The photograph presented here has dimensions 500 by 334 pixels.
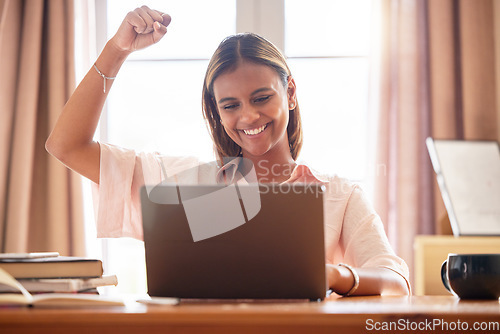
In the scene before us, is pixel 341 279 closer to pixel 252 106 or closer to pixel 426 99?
pixel 252 106

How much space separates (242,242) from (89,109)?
83cm

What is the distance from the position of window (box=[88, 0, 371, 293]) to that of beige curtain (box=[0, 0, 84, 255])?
0.27 metres

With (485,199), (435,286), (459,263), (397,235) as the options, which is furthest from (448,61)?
(459,263)

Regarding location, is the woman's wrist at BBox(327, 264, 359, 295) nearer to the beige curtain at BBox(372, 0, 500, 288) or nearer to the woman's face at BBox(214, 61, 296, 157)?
the woman's face at BBox(214, 61, 296, 157)

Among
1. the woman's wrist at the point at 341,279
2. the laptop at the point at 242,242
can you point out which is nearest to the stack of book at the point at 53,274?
the laptop at the point at 242,242

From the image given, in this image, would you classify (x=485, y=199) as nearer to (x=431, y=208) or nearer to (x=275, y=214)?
(x=431, y=208)

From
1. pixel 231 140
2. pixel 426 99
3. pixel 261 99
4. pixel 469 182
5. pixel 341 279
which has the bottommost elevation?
pixel 341 279

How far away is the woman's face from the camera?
1.50 metres

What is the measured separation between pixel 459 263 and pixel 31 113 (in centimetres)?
206

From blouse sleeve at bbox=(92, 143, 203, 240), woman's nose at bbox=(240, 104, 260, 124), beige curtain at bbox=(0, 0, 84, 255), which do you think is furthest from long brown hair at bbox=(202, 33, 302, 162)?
beige curtain at bbox=(0, 0, 84, 255)

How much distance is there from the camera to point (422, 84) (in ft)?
7.69

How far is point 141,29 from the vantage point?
131cm

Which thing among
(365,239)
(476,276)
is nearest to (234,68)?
(365,239)

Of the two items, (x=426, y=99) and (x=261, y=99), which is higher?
(x=426, y=99)
